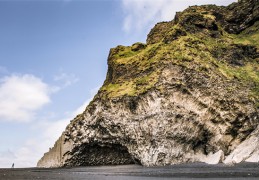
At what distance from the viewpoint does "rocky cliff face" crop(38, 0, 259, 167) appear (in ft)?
212

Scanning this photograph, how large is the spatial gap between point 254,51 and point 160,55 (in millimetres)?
29400

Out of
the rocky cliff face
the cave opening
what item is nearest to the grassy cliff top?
the rocky cliff face

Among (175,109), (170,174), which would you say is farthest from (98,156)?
(170,174)

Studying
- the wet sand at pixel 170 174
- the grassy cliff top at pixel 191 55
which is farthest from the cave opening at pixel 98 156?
the wet sand at pixel 170 174

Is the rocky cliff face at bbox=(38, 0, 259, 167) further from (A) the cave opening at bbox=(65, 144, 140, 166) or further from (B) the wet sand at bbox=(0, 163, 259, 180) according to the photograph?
(B) the wet sand at bbox=(0, 163, 259, 180)

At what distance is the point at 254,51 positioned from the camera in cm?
8900

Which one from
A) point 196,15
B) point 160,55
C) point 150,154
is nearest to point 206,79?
point 160,55

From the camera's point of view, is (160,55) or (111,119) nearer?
(111,119)

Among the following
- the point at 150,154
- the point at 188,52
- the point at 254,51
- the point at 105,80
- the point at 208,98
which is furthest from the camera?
the point at 105,80

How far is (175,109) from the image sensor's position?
67.2m

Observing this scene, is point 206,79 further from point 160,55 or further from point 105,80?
point 105,80

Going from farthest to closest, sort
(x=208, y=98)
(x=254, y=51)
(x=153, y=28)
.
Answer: (x=153, y=28) → (x=254, y=51) → (x=208, y=98)

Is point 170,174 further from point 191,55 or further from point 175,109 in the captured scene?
point 191,55

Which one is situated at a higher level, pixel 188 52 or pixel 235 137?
pixel 188 52
